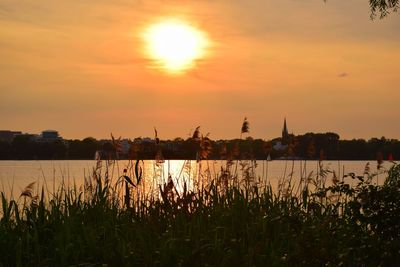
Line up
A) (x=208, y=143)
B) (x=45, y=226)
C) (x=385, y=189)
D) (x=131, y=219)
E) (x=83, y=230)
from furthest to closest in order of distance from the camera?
(x=208, y=143) < (x=131, y=219) < (x=45, y=226) < (x=83, y=230) < (x=385, y=189)

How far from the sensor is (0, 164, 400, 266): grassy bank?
8.20m

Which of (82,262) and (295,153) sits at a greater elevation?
(295,153)

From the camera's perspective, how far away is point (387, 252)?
7.55 m

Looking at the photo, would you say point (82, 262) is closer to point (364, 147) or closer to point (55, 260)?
point (55, 260)

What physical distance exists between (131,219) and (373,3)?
7902 millimetres

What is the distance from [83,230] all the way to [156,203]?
7.77ft

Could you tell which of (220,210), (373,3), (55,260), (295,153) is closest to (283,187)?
(295,153)

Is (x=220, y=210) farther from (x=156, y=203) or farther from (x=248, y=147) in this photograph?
(x=248, y=147)

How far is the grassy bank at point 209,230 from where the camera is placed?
26.9 ft

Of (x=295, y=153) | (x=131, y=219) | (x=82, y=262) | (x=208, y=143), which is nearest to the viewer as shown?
(x=82, y=262)

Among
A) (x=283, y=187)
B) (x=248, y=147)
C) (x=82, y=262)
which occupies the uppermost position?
(x=248, y=147)

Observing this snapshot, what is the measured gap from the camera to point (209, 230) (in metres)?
10.3

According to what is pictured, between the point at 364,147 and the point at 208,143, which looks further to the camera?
the point at 364,147

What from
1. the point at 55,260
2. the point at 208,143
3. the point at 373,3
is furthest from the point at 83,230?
the point at 373,3
